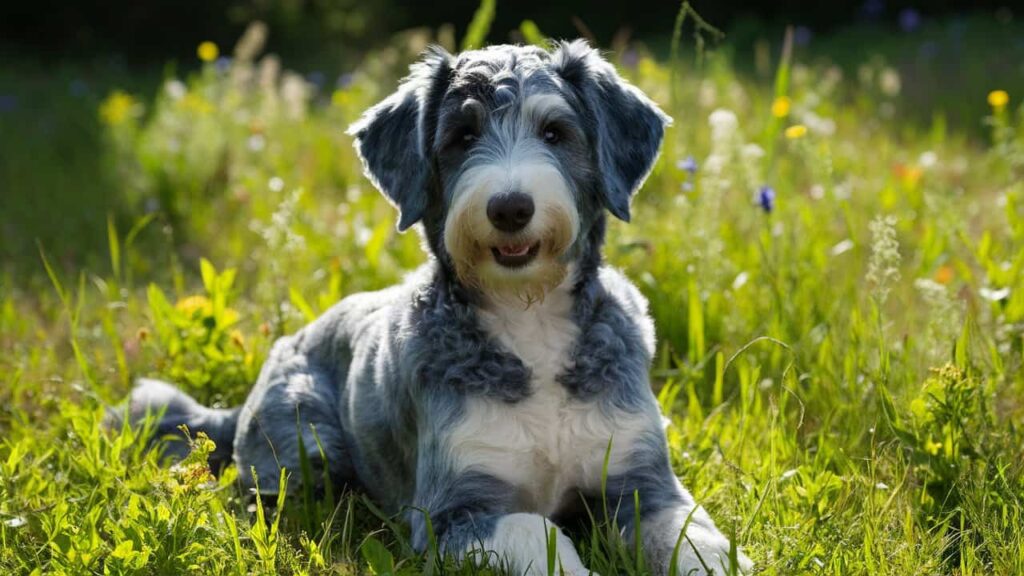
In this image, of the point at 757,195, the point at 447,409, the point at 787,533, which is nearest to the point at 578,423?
the point at 447,409

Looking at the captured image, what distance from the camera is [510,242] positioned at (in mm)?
3500

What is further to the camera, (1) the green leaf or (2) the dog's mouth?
(2) the dog's mouth

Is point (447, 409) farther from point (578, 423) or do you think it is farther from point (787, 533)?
point (787, 533)

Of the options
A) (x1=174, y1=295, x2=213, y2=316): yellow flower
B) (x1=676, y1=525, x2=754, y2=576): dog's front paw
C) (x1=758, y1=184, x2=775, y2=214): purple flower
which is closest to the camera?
(x1=676, y1=525, x2=754, y2=576): dog's front paw

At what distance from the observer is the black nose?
11.2 feet

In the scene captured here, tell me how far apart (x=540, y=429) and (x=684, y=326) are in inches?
69.3

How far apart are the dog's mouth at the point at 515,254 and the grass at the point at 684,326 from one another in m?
0.85

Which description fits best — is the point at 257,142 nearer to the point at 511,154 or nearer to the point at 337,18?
the point at 511,154

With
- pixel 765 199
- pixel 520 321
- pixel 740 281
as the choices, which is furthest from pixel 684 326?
pixel 520 321

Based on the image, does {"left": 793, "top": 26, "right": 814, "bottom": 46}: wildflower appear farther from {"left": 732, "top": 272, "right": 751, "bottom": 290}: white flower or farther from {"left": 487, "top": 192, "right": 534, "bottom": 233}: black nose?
{"left": 487, "top": 192, "right": 534, "bottom": 233}: black nose

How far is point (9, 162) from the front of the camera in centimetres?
975

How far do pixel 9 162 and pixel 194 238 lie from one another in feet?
10.5

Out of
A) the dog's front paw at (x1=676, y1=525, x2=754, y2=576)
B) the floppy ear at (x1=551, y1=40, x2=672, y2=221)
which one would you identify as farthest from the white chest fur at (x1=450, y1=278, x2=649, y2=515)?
the floppy ear at (x1=551, y1=40, x2=672, y2=221)

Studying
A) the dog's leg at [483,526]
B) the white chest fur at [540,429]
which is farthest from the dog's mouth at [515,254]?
the dog's leg at [483,526]
